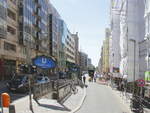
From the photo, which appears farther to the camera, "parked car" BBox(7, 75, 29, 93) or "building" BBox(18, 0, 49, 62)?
"building" BBox(18, 0, 49, 62)

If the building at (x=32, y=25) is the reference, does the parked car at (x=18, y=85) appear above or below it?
below

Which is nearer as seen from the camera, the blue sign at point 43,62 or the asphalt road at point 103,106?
the blue sign at point 43,62

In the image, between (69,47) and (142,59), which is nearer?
(142,59)

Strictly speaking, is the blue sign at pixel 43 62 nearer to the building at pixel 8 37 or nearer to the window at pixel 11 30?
the building at pixel 8 37

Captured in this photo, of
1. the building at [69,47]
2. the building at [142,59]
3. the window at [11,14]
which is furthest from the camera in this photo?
the building at [69,47]

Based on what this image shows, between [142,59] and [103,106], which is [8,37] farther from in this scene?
[103,106]

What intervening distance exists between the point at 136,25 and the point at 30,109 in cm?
3348

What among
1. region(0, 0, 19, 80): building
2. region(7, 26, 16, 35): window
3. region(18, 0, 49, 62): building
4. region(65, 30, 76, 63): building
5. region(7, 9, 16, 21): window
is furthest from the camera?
region(65, 30, 76, 63): building

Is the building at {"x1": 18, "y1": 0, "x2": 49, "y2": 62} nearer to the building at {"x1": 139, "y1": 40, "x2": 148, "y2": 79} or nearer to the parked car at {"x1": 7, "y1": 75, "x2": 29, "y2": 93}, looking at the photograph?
the parked car at {"x1": 7, "y1": 75, "x2": 29, "y2": 93}

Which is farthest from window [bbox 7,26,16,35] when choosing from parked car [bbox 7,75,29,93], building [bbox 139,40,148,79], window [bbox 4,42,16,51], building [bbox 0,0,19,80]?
parked car [bbox 7,75,29,93]

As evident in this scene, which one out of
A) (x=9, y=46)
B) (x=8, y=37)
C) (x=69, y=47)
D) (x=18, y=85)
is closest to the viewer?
(x=18, y=85)

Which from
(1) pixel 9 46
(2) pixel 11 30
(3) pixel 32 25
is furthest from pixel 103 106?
(3) pixel 32 25

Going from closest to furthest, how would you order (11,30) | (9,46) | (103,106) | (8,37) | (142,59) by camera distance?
(103,106) < (142,59) < (8,37) < (9,46) < (11,30)

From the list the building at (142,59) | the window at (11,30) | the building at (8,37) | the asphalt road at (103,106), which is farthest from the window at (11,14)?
the asphalt road at (103,106)
